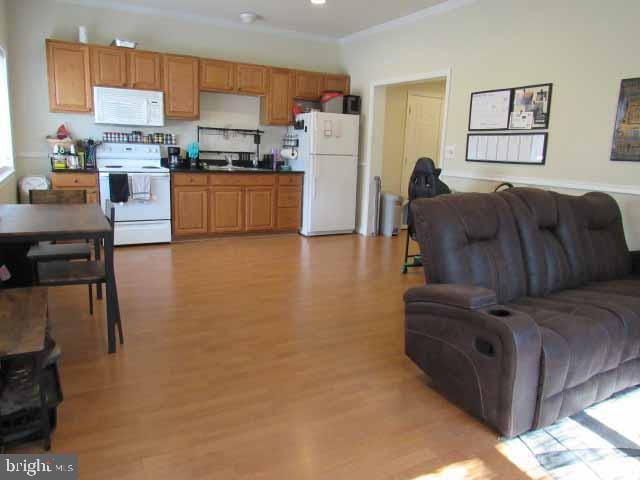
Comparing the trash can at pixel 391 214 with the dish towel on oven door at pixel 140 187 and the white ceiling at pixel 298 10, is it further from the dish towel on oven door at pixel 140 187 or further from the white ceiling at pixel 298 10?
the dish towel on oven door at pixel 140 187

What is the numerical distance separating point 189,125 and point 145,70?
88 centimetres

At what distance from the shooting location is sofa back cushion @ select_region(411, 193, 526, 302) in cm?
235

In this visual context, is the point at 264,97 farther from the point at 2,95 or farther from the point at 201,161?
the point at 2,95

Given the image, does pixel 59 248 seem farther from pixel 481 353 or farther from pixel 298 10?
pixel 298 10

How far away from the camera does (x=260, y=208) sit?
600cm

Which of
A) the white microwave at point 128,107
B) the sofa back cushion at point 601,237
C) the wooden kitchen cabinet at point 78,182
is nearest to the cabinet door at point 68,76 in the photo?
the white microwave at point 128,107

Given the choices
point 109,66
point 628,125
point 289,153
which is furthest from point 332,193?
point 628,125

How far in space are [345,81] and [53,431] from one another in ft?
19.1

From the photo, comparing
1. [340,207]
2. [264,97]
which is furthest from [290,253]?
[264,97]

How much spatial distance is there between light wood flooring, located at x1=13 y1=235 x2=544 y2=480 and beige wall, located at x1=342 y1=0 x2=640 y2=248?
1.75m

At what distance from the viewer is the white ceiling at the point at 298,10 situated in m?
4.99

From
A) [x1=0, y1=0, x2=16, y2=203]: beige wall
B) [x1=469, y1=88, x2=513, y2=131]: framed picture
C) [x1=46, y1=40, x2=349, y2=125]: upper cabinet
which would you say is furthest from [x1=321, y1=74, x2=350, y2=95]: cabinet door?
[x1=0, y1=0, x2=16, y2=203]: beige wall

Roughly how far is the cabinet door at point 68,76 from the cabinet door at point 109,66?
7cm

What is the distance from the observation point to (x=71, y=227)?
8.08 ft
